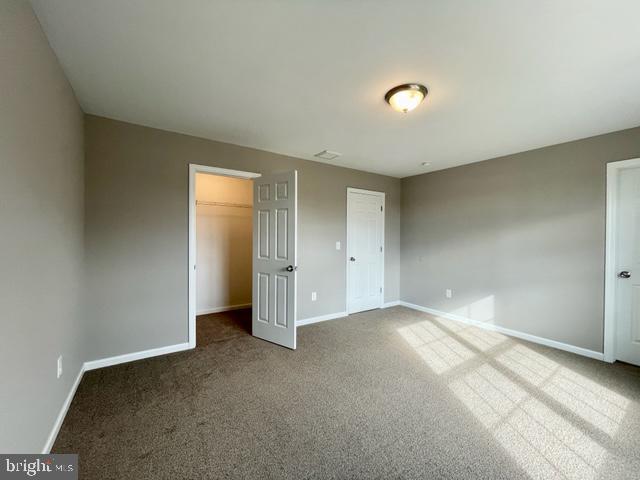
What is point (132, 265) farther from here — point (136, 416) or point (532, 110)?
point (532, 110)

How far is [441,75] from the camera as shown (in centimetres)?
190

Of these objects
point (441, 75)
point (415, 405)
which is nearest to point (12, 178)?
point (441, 75)

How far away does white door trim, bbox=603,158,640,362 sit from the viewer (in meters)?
2.79

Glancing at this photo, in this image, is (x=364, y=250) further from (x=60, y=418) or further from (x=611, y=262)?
(x=60, y=418)

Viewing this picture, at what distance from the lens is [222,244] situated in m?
4.77

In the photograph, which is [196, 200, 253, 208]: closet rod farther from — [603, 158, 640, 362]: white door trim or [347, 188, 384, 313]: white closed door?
[603, 158, 640, 362]: white door trim

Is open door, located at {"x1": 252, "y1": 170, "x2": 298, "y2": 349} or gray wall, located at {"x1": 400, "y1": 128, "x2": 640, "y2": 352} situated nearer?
gray wall, located at {"x1": 400, "y1": 128, "x2": 640, "y2": 352}

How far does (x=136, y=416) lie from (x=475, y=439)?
91.0 inches

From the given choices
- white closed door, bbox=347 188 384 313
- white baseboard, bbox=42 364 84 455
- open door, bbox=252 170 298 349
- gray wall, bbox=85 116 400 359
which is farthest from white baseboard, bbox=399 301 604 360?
white baseboard, bbox=42 364 84 455

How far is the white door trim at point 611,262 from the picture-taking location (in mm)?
2793

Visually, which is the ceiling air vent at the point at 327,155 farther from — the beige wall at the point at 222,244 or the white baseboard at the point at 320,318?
the white baseboard at the point at 320,318

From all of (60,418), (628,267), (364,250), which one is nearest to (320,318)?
(364,250)
